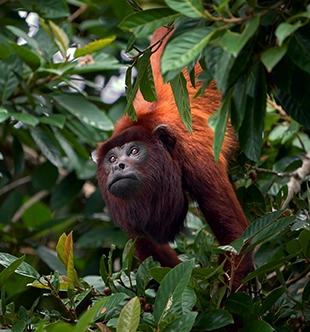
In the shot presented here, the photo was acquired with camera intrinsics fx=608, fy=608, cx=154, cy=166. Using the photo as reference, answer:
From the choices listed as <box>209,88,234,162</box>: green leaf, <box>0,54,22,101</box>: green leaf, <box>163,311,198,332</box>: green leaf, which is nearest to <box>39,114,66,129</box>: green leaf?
<box>0,54,22,101</box>: green leaf

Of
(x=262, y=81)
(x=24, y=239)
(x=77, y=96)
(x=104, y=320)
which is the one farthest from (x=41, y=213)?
(x=262, y=81)

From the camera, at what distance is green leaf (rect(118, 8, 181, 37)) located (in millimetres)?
1964

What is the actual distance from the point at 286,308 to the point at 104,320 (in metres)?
0.93

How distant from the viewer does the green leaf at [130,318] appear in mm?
2158

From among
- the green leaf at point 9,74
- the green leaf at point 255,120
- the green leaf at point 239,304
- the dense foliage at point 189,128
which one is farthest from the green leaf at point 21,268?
the green leaf at point 9,74

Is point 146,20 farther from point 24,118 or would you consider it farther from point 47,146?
point 47,146

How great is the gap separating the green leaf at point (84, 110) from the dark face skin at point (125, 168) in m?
0.67

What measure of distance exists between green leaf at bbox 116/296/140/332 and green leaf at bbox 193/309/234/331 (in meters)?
0.50

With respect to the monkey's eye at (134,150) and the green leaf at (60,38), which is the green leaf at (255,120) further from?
the green leaf at (60,38)

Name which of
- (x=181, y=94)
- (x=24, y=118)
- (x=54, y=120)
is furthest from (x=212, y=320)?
(x=54, y=120)

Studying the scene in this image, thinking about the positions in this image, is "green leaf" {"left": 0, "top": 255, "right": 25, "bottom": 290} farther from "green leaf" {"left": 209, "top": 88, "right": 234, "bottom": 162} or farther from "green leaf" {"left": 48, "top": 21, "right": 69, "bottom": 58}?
"green leaf" {"left": 48, "top": 21, "right": 69, "bottom": 58}

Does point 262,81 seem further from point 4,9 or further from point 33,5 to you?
point 4,9

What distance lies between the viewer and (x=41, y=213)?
18.2 ft

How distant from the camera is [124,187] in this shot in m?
3.65
